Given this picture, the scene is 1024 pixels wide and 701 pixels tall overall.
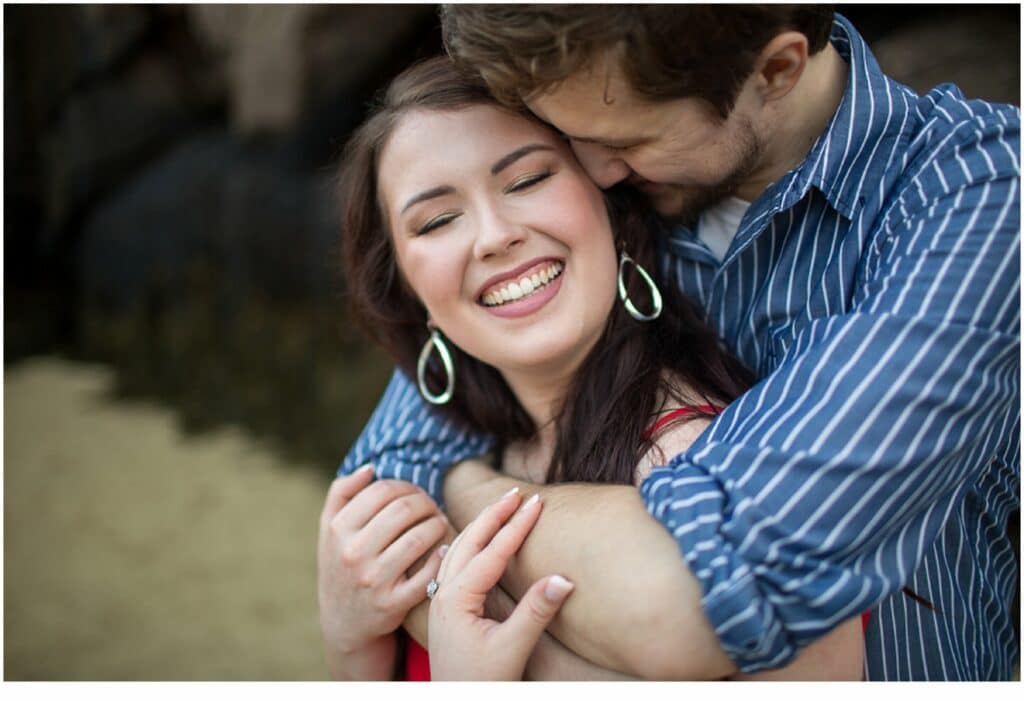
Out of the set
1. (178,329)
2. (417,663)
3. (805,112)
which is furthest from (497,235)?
(178,329)

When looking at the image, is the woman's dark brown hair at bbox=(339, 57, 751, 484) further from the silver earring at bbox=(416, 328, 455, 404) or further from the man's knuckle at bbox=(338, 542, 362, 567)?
the man's knuckle at bbox=(338, 542, 362, 567)

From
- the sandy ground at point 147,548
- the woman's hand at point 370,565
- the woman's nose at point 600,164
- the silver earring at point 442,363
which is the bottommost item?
the sandy ground at point 147,548

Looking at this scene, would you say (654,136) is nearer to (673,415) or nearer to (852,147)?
(852,147)

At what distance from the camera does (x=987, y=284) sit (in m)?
1.21

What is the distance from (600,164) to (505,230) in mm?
193

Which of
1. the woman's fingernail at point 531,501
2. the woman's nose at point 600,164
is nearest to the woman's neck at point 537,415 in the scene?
the woman's fingernail at point 531,501

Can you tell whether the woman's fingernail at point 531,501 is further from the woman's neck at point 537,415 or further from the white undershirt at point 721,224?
the white undershirt at point 721,224

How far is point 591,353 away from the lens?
169cm

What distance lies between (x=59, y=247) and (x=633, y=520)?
578cm

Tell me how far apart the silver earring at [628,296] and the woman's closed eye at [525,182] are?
205mm

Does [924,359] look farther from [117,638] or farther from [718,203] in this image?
[117,638]

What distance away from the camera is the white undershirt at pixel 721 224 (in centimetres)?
167

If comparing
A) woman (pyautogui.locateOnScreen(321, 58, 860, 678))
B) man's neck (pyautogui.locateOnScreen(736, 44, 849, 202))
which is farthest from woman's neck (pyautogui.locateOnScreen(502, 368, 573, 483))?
man's neck (pyautogui.locateOnScreen(736, 44, 849, 202))

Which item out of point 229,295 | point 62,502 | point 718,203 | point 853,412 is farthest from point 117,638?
point 853,412
